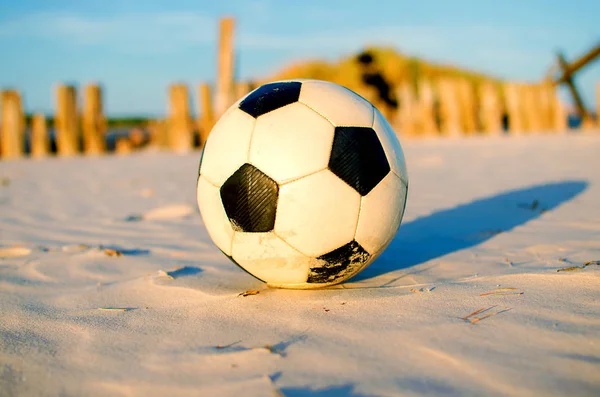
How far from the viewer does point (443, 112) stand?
13.0m

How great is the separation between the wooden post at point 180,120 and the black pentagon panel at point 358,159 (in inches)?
340

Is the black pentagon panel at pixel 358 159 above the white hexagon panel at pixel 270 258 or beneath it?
above

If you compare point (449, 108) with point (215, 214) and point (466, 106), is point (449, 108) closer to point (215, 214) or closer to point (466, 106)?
point (466, 106)

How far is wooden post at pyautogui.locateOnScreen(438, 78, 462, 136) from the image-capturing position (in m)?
12.3

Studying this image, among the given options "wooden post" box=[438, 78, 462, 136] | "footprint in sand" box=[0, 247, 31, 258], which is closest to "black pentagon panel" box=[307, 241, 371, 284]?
"footprint in sand" box=[0, 247, 31, 258]

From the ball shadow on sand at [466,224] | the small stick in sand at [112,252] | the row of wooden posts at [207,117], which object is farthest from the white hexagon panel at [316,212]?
the row of wooden posts at [207,117]

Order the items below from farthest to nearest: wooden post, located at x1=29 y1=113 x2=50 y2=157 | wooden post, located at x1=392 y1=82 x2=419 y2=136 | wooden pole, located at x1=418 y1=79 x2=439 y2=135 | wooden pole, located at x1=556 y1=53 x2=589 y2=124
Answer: wooden pole, located at x1=556 y1=53 x2=589 y2=124, wooden post, located at x1=392 y1=82 x2=419 y2=136, wooden pole, located at x1=418 y1=79 x2=439 y2=135, wooden post, located at x1=29 y1=113 x2=50 y2=157

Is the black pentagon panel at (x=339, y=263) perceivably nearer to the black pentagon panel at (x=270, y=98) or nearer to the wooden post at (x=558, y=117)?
the black pentagon panel at (x=270, y=98)

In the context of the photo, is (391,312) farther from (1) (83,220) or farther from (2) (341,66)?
(2) (341,66)

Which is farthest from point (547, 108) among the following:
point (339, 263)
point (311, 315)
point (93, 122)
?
point (311, 315)

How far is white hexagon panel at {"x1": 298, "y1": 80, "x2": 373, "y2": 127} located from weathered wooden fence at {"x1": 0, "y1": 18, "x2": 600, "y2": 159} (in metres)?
7.46

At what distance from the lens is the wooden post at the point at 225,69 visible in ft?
32.0

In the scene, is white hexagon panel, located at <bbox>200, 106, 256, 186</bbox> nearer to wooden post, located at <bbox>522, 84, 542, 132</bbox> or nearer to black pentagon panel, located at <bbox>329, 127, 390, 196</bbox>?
black pentagon panel, located at <bbox>329, 127, 390, 196</bbox>

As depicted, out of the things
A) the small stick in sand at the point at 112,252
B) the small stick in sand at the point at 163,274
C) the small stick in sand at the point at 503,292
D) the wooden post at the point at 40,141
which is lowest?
the wooden post at the point at 40,141
